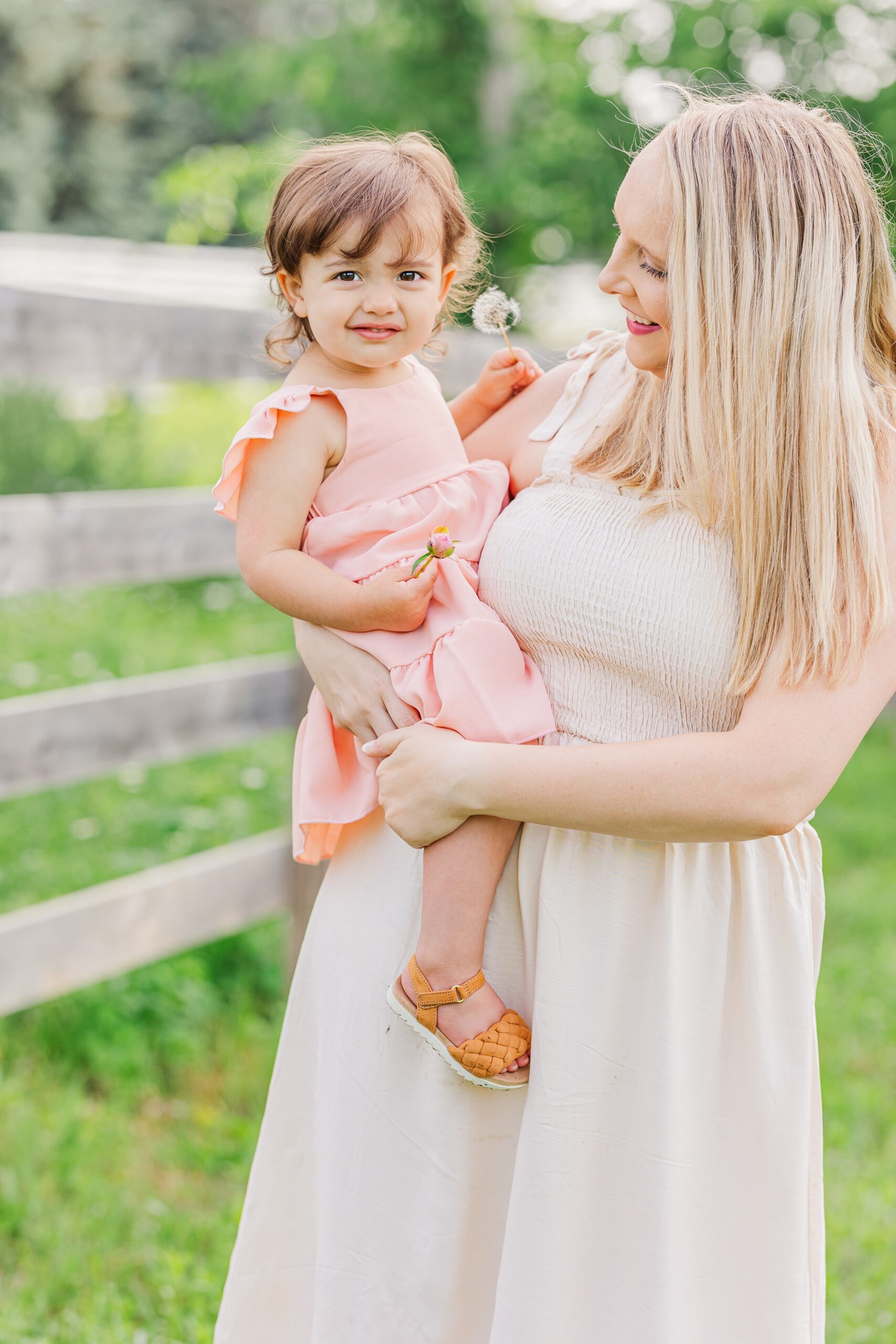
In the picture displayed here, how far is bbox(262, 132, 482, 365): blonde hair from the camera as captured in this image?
138cm

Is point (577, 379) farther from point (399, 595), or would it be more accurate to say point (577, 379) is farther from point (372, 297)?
point (399, 595)

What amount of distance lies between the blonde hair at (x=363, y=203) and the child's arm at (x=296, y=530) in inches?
7.1

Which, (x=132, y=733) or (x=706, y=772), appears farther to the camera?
(x=132, y=733)

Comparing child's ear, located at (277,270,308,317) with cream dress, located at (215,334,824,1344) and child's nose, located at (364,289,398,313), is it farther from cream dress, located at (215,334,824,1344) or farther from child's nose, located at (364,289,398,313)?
cream dress, located at (215,334,824,1344)

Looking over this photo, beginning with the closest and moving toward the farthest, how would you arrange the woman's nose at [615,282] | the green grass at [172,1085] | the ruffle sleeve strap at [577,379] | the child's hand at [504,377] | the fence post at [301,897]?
the woman's nose at [615,282] → the ruffle sleeve strap at [577,379] → the child's hand at [504,377] → the green grass at [172,1085] → the fence post at [301,897]

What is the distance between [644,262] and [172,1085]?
242cm

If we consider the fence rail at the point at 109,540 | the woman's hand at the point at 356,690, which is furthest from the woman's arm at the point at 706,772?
the fence rail at the point at 109,540

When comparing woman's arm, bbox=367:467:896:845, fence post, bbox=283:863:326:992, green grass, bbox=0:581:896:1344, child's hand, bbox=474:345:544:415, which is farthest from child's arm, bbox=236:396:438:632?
fence post, bbox=283:863:326:992

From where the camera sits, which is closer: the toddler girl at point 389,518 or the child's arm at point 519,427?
the toddler girl at point 389,518

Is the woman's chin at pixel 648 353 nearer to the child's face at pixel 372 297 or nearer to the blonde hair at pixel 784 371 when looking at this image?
the blonde hair at pixel 784 371

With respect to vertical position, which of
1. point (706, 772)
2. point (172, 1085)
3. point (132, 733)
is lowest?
point (172, 1085)

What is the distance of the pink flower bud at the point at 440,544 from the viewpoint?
4.45 feet

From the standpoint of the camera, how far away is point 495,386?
1.70 metres

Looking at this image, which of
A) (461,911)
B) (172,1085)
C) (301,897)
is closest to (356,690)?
(461,911)
